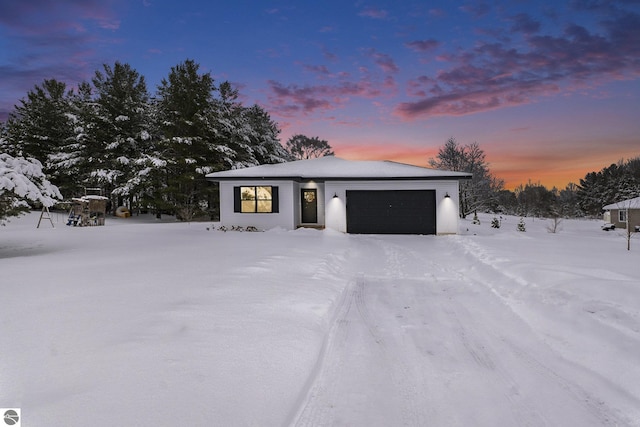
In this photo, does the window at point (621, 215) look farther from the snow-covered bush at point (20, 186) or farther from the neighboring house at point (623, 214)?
the snow-covered bush at point (20, 186)

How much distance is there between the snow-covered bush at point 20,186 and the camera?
8.46 meters

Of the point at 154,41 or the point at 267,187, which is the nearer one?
the point at 267,187

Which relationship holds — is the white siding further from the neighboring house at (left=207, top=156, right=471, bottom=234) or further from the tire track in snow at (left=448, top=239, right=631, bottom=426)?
the tire track in snow at (left=448, top=239, right=631, bottom=426)

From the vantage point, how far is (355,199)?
1614 centimetres

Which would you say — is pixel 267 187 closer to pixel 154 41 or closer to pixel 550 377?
pixel 154 41

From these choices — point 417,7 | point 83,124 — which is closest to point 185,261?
point 417,7

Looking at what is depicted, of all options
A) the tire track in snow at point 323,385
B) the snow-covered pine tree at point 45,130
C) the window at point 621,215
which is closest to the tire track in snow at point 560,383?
the tire track in snow at point 323,385

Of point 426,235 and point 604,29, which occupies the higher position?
point 604,29

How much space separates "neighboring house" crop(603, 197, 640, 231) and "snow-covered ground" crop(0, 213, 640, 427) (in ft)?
84.3

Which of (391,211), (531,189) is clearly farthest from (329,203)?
(531,189)

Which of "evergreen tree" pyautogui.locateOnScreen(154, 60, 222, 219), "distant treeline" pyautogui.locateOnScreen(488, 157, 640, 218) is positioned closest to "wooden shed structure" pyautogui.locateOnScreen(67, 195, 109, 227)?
"evergreen tree" pyautogui.locateOnScreen(154, 60, 222, 219)

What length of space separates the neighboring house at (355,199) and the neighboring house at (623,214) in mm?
19254

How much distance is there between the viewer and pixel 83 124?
25.1m

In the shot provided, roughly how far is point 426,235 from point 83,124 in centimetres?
2697
